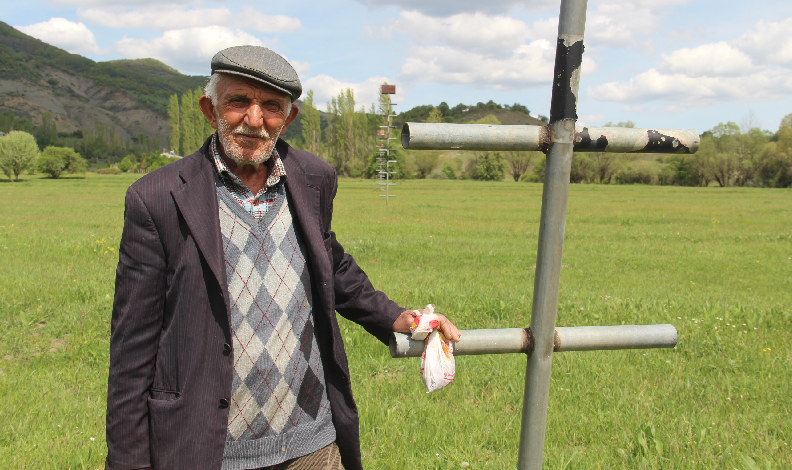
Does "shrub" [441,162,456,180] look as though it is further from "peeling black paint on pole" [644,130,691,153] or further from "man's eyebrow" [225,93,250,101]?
"peeling black paint on pole" [644,130,691,153]

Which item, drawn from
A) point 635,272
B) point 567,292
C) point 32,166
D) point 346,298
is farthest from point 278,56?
point 32,166

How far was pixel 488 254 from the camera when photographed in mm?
12711

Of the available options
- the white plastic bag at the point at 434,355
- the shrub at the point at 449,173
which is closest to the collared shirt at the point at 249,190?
the white plastic bag at the point at 434,355

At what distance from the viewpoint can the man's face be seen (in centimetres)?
192

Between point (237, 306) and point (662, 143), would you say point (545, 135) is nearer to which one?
point (662, 143)

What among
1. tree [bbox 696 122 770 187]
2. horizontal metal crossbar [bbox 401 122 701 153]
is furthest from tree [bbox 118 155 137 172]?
horizontal metal crossbar [bbox 401 122 701 153]

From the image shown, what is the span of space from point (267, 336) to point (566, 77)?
1.26 meters

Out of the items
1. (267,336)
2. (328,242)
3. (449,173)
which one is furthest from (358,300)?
(449,173)

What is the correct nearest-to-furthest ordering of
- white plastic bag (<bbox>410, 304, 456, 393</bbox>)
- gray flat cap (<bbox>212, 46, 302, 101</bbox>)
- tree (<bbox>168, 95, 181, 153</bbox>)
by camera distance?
1. white plastic bag (<bbox>410, 304, 456, 393</bbox>)
2. gray flat cap (<bbox>212, 46, 302, 101</bbox>)
3. tree (<bbox>168, 95, 181, 153</bbox>)

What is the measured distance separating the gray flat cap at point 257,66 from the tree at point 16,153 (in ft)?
209

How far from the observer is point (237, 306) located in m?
1.88

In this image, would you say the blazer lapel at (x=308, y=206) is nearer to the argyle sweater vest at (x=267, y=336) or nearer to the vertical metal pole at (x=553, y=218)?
the argyle sweater vest at (x=267, y=336)

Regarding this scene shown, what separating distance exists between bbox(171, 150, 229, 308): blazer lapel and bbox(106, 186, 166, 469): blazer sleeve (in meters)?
0.11

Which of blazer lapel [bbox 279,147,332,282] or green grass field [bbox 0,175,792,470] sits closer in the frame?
blazer lapel [bbox 279,147,332,282]
